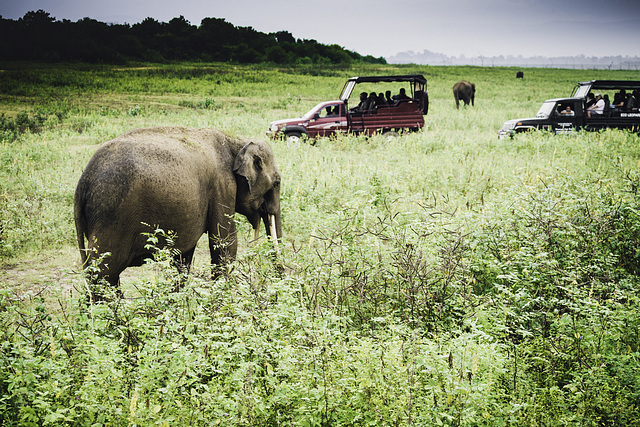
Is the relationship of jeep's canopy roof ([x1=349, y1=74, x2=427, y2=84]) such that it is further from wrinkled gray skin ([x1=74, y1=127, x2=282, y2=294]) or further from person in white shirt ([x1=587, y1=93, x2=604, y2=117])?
wrinkled gray skin ([x1=74, y1=127, x2=282, y2=294])

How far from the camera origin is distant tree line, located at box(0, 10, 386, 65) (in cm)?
3081

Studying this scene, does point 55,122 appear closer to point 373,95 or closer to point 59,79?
point 59,79

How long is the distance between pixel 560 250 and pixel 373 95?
1415 centimetres

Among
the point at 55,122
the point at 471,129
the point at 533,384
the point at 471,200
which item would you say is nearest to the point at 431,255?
the point at 533,384

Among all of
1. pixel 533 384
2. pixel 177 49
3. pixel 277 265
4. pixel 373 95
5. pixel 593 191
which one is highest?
pixel 177 49

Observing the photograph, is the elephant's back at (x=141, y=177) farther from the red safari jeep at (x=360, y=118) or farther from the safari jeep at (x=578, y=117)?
the safari jeep at (x=578, y=117)

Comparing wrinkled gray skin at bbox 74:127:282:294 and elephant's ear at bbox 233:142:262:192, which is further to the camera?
elephant's ear at bbox 233:142:262:192

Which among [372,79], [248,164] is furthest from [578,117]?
[248,164]

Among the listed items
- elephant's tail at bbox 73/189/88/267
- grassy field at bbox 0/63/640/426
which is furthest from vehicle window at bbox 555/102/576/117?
elephant's tail at bbox 73/189/88/267

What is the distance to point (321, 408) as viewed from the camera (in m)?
3.23

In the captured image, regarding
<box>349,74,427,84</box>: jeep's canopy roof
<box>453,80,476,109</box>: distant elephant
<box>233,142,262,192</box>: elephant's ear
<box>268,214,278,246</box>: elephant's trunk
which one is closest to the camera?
<box>233,142,262,192</box>: elephant's ear

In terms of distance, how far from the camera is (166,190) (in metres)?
5.59

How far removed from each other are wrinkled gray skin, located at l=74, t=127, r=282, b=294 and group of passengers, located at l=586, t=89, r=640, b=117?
Result: 51.1 ft

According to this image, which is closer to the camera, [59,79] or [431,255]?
[431,255]
